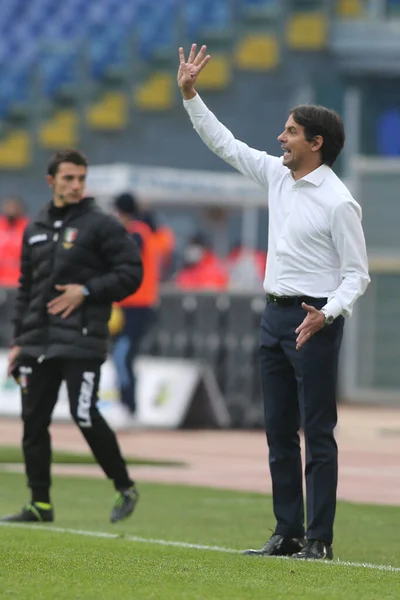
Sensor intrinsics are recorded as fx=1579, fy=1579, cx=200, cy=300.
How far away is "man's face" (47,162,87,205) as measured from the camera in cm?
886

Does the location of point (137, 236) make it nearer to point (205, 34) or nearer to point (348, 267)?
point (348, 267)

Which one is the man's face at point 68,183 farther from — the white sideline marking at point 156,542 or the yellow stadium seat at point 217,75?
the yellow stadium seat at point 217,75

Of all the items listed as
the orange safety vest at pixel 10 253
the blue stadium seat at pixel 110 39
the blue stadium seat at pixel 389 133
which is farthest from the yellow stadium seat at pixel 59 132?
the orange safety vest at pixel 10 253

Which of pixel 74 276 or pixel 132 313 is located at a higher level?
pixel 74 276

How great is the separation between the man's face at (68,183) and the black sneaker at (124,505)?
169 cm

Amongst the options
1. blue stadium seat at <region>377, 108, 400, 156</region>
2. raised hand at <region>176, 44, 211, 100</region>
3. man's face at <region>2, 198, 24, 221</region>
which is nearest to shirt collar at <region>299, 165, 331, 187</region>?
raised hand at <region>176, 44, 211, 100</region>

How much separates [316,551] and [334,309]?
3.60 ft

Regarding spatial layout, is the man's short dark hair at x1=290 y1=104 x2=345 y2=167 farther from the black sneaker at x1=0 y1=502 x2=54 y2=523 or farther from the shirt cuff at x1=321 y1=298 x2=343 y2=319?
the black sneaker at x1=0 y1=502 x2=54 y2=523

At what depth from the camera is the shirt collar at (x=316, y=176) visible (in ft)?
23.2

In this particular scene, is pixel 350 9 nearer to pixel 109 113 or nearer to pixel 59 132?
pixel 109 113

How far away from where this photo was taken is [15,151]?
98.0ft

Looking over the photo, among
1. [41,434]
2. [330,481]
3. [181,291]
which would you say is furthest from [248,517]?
[181,291]

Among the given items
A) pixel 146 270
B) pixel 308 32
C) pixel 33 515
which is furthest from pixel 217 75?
pixel 33 515

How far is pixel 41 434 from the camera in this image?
8766mm
